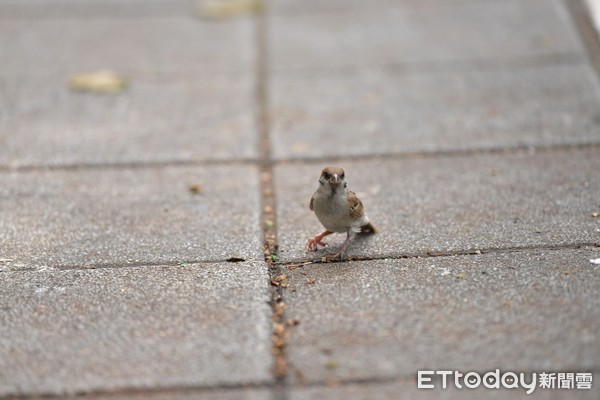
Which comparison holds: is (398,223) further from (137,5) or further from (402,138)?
(137,5)

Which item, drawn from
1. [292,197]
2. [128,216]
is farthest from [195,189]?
[292,197]

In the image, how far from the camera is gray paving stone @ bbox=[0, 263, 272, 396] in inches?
137

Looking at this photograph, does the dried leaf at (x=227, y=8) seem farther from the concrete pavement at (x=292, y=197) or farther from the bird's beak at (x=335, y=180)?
the bird's beak at (x=335, y=180)

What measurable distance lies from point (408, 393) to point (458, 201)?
6.72ft

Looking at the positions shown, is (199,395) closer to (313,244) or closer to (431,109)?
(313,244)

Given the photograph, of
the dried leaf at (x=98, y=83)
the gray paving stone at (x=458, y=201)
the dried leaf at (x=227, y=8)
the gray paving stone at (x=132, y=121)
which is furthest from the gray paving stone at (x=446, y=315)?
the dried leaf at (x=227, y=8)

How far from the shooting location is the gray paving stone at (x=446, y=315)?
352 centimetres

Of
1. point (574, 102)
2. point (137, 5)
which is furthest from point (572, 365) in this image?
point (137, 5)

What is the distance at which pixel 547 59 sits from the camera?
23.5 ft

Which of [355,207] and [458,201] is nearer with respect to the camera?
[355,207]

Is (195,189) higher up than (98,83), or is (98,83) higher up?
(98,83)

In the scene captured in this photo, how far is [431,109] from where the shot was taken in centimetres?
652

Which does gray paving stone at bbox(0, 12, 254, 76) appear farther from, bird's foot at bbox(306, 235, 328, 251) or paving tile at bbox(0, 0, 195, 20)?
bird's foot at bbox(306, 235, 328, 251)

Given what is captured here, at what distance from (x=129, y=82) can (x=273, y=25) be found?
5.99 ft
